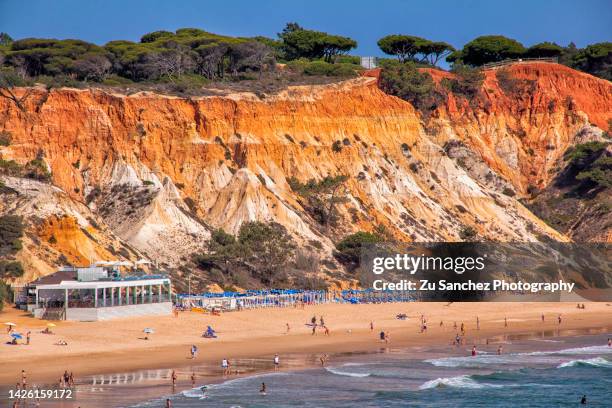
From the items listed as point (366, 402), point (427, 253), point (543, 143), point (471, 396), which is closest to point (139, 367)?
point (366, 402)

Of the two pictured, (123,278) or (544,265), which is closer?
(123,278)

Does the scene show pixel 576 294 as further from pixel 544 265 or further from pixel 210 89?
pixel 210 89

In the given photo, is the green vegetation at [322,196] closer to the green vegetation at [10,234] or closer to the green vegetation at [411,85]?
the green vegetation at [411,85]

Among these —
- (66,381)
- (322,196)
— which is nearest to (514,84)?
(322,196)

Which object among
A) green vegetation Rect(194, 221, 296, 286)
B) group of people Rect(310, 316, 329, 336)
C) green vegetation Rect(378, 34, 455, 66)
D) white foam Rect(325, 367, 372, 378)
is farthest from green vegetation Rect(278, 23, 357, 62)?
white foam Rect(325, 367, 372, 378)

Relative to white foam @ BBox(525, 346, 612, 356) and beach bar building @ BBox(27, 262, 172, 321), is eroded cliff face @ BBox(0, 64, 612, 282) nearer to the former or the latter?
beach bar building @ BBox(27, 262, 172, 321)

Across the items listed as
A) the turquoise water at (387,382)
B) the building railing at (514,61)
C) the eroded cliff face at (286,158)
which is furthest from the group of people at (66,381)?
the building railing at (514,61)
